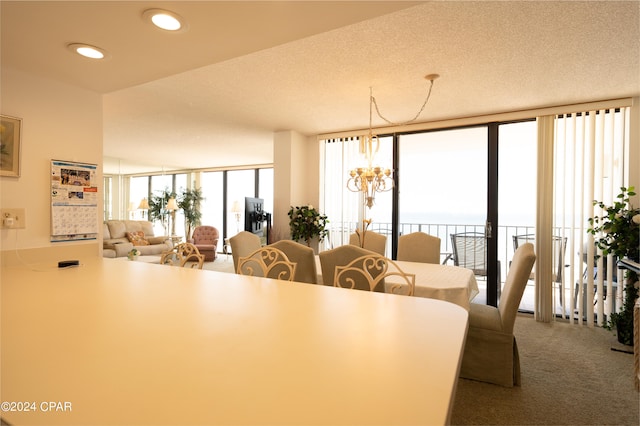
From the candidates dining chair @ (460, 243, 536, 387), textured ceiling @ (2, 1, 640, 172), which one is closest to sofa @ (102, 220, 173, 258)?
textured ceiling @ (2, 1, 640, 172)

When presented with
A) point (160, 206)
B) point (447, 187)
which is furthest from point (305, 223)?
point (160, 206)

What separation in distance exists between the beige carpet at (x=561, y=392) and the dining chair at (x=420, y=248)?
1.10 m

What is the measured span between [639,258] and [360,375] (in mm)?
3701

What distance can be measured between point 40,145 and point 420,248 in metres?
3.25

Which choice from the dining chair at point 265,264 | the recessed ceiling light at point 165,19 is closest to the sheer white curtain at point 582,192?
the dining chair at point 265,264

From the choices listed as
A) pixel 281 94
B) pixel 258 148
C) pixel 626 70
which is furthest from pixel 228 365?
pixel 258 148

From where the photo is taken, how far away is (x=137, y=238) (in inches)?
267

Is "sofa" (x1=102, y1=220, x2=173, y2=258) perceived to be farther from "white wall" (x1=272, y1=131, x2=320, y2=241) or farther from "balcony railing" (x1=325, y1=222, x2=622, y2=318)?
"balcony railing" (x1=325, y1=222, x2=622, y2=318)

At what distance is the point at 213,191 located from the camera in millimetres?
9078

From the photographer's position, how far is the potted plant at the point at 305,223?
4777 mm

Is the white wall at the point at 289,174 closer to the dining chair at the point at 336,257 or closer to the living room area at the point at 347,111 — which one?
the living room area at the point at 347,111

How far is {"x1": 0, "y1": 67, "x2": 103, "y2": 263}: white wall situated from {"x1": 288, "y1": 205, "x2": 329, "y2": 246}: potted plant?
2.92 m

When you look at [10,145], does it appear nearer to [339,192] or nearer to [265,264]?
[265,264]

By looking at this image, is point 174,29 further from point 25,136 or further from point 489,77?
point 489,77
